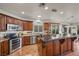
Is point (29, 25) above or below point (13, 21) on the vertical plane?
below

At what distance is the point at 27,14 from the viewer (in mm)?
3271

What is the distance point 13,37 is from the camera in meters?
4.52

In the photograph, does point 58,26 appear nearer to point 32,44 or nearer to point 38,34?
point 38,34

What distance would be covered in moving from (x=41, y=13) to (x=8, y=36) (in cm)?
191

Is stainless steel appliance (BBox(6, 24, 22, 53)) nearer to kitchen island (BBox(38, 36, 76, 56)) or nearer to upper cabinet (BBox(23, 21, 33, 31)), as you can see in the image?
upper cabinet (BBox(23, 21, 33, 31))

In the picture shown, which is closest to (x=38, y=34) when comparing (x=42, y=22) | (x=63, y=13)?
(x=42, y=22)

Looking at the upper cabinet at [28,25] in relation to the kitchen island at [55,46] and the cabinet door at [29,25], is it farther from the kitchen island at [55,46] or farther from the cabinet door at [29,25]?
the kitchen island at [55,46]

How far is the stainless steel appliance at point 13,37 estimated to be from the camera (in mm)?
4008

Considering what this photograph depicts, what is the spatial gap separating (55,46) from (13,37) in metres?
1.55

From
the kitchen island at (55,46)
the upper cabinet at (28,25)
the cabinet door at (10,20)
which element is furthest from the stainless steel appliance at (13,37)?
the kitchen island at (55,46)

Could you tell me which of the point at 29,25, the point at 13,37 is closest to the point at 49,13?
the point at 29,25

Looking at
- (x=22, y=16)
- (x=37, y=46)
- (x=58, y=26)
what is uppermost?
(x=22, y=16)

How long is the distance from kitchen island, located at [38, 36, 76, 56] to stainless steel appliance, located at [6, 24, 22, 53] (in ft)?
2.20

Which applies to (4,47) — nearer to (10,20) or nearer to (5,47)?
(5,47)
